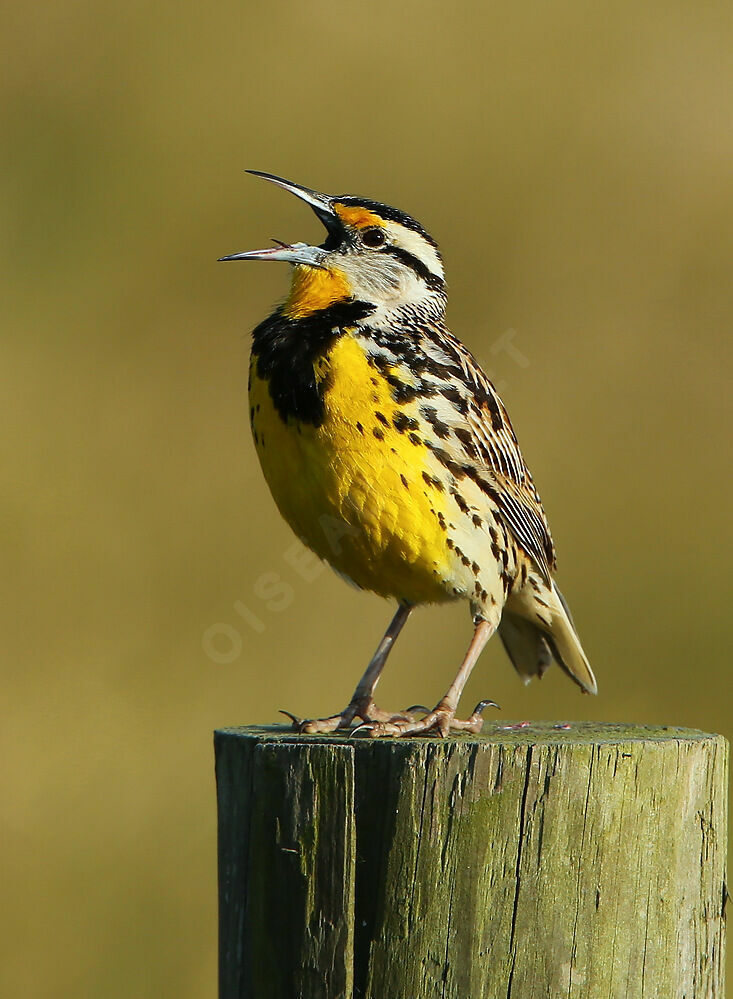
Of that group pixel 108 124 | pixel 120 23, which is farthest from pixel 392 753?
pixel 120 23

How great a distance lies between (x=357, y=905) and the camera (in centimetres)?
260

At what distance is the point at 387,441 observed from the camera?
352cm

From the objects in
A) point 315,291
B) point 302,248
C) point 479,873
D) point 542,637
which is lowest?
point 479,873

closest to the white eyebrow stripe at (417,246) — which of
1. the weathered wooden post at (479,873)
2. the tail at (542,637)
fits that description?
the tail at (542,637)

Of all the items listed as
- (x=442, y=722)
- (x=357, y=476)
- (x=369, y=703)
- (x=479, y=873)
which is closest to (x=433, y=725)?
(x=442, y=722)

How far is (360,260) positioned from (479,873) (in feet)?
6.05

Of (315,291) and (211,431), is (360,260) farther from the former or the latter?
(211,431)

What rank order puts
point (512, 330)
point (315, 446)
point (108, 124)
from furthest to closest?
point (108, 124) < point (512, 330) < point (315, 446)

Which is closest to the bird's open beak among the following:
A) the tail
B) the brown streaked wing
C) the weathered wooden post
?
the brown streaked wing

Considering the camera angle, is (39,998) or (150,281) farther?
(150,281)

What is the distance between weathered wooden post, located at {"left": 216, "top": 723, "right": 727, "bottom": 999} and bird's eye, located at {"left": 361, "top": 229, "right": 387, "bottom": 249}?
5.50ft

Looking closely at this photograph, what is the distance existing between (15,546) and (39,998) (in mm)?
2144

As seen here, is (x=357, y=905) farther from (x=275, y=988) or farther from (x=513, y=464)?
(x=513, y=464)

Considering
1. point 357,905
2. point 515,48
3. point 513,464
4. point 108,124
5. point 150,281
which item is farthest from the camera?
point 515,48
